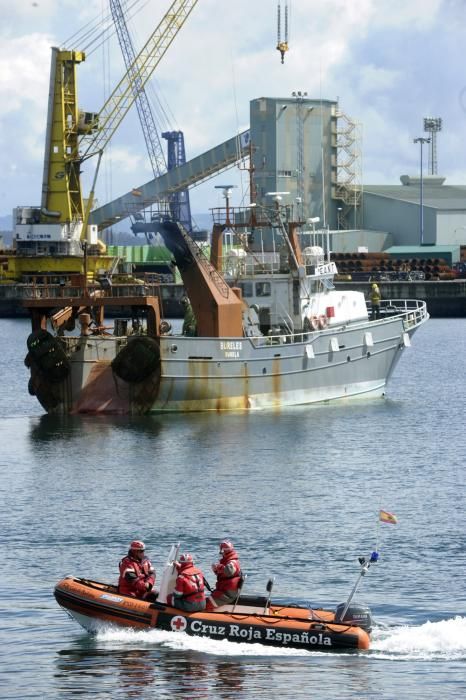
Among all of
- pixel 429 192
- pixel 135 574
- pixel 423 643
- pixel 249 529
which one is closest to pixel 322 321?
pixel 249 529

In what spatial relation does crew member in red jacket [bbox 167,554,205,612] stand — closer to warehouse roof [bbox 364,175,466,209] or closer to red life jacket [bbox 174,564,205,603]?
red life jacket [bbox 174,564,205,603]

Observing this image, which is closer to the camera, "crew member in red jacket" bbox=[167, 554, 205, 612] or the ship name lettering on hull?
"crew member in red jacket" bbox=[167, 554, 205, 612]

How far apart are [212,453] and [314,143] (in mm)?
94529

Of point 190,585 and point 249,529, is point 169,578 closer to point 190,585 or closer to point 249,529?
point 190,585

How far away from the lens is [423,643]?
27.9 metres

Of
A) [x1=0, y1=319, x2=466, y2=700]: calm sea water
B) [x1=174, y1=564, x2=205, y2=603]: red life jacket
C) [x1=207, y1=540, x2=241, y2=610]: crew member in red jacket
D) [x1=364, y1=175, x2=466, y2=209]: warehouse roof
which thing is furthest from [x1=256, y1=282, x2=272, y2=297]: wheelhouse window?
[x1=364, y1=175, x2=466, y2=209]: warehouse roof

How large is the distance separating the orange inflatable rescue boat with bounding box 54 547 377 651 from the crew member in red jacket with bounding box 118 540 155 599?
0.23m

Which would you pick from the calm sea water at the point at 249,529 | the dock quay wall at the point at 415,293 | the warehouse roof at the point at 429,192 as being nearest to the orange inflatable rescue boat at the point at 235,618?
the calm sea water at the point at 249,529

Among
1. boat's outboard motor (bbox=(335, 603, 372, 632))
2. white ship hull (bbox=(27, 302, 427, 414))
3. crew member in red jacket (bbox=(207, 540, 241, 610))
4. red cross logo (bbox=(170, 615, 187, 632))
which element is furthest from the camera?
white ship hull (bbox=(27, 302, 427, 414))

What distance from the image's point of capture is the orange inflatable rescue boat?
27.6 m

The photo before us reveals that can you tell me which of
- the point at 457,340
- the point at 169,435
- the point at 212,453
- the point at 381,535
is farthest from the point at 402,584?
the point at 457,340

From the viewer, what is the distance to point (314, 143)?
5556 inches

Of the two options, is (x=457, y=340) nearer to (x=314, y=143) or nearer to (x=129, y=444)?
(x=314, y=143)

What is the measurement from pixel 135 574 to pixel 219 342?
28.3 meters
